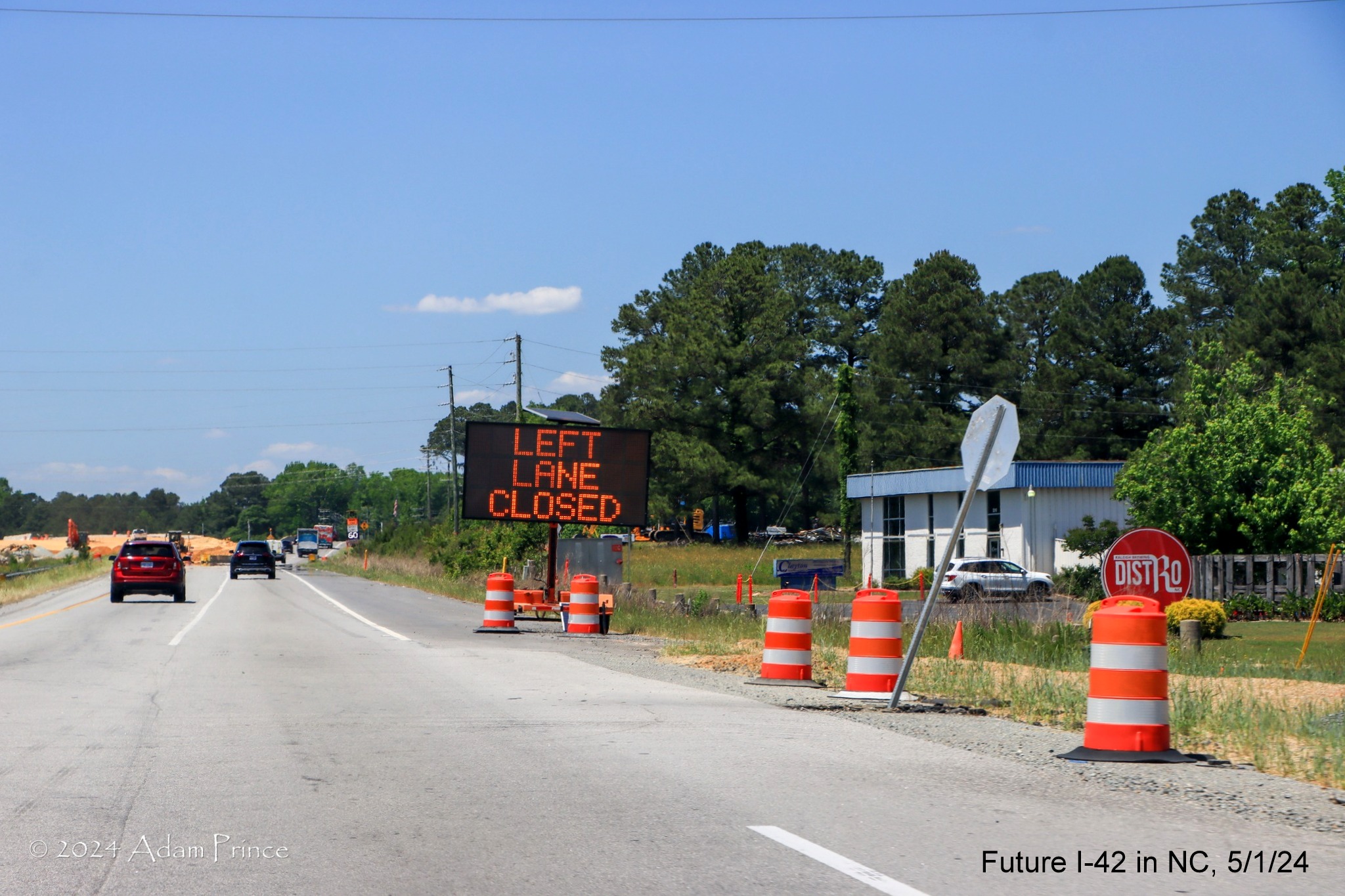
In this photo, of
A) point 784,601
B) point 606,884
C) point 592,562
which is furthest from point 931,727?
point 592,562

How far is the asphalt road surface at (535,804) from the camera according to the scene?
579 cm

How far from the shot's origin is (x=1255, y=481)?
3925 centimetres

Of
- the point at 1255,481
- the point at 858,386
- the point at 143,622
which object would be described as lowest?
the point at 143,622

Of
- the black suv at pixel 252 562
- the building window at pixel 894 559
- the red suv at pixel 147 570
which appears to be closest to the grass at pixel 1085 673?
the red suv at pixel 147 570

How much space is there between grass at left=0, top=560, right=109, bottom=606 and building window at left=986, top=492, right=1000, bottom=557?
3572cm

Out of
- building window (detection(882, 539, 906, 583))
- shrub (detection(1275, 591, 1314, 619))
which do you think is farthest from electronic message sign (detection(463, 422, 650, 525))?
building window (detection(882, 539, 906, 583))

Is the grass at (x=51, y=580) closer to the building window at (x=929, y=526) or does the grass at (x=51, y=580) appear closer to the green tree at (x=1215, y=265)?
the building window at (x=929, y=526)

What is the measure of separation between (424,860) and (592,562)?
3206 cm

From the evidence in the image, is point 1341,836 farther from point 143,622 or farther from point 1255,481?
point 1255,481

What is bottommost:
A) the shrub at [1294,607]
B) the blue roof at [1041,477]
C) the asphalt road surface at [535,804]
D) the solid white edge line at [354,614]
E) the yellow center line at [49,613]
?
the yellow center line at [49,613]

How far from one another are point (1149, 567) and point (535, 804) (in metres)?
7.76

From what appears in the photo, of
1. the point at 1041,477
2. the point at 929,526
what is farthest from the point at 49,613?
the point at 929,526

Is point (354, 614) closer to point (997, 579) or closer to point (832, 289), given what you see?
point (997, 579)

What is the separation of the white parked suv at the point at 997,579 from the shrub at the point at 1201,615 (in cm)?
1869
